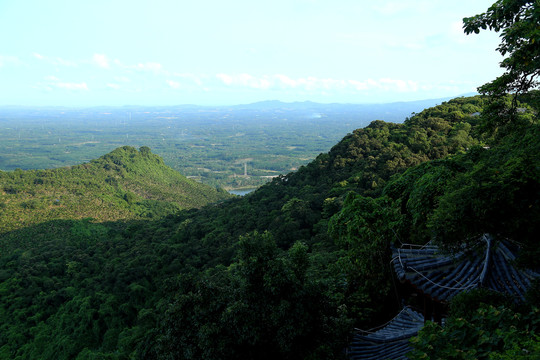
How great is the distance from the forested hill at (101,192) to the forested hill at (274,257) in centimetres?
522

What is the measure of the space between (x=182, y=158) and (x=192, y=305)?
101m

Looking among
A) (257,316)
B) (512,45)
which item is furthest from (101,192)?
(512,45)

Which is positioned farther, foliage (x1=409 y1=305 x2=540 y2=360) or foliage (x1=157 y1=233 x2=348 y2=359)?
foliage (x1=157 y1=233 x2=348 y2=359)

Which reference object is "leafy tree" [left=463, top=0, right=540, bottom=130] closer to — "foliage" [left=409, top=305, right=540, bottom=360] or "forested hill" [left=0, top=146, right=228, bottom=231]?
"foliage" [left=409, top=305, right=540, bottom=360]

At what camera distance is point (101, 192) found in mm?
39656

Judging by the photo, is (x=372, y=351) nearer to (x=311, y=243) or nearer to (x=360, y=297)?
(x=360, y=297)

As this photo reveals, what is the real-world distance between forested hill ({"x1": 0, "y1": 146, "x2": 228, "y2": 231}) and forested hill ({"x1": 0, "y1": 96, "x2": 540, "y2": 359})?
5.22 metres

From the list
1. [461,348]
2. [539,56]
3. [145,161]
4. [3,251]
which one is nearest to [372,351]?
[461,348]

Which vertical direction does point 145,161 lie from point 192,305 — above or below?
below

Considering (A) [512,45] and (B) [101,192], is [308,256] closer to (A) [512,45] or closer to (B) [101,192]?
(A) [512,45]

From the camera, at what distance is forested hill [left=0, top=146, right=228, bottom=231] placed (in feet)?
102

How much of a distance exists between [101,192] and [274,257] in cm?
4021

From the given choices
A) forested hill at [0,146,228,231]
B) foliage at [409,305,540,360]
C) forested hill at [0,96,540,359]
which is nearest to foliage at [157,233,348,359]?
forested hill at [0,96,540,359]

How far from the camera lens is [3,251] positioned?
Result: 22906mm
